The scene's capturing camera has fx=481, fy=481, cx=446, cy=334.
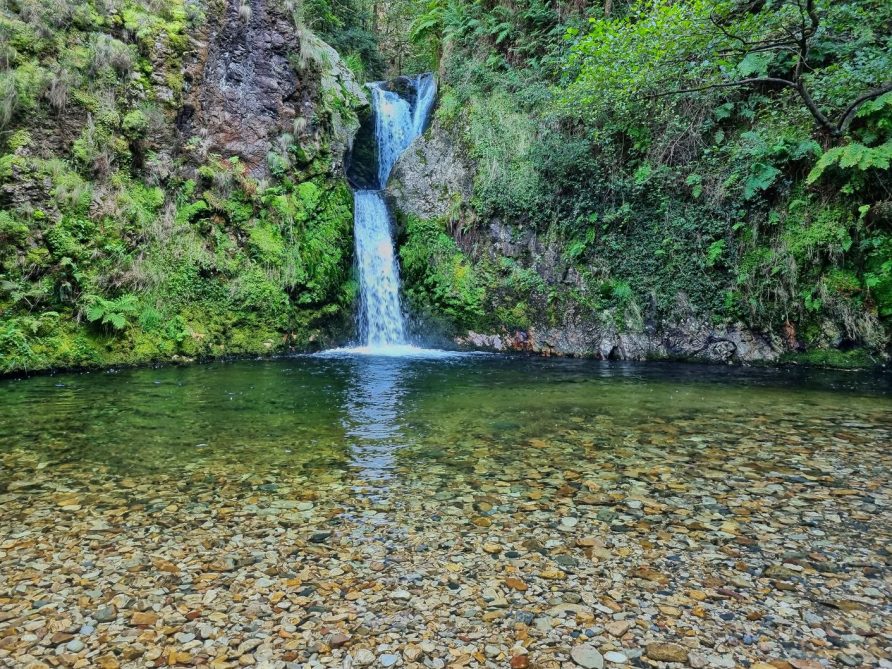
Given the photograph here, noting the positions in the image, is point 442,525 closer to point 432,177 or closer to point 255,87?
point 432,177

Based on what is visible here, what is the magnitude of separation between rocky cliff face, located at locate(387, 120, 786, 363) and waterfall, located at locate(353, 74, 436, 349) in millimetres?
566

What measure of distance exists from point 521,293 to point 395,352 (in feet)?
11.2

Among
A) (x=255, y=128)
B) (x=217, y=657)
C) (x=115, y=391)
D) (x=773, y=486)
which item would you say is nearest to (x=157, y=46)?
(x=255, y=128)

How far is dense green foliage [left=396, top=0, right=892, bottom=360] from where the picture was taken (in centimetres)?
788

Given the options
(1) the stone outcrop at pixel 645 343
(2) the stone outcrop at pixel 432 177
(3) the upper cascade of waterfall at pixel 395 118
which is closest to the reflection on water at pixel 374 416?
(1) the stone outcrop at pixel 645 343

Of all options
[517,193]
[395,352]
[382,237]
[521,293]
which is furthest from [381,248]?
[521,293]

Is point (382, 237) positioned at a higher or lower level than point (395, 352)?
higher

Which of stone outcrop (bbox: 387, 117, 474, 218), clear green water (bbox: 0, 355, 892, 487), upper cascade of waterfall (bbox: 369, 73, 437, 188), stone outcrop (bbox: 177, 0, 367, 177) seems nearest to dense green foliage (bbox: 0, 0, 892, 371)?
stone outcrop (bbox: 177, 0, 367, 177)

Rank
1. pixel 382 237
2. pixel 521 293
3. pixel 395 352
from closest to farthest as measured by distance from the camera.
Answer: pixel 395 352 < pixel 521 293 < pixel 382 237

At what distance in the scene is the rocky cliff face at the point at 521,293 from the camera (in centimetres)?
1016

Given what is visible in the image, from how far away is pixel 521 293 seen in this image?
11.9 meters

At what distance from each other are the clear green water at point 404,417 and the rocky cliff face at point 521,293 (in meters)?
1.22

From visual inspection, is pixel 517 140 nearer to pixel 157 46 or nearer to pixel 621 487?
pixel 157 46

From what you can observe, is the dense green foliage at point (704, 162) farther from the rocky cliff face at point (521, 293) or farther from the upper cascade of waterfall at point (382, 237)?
the upper cascade of waterfall at point (382, 237)
